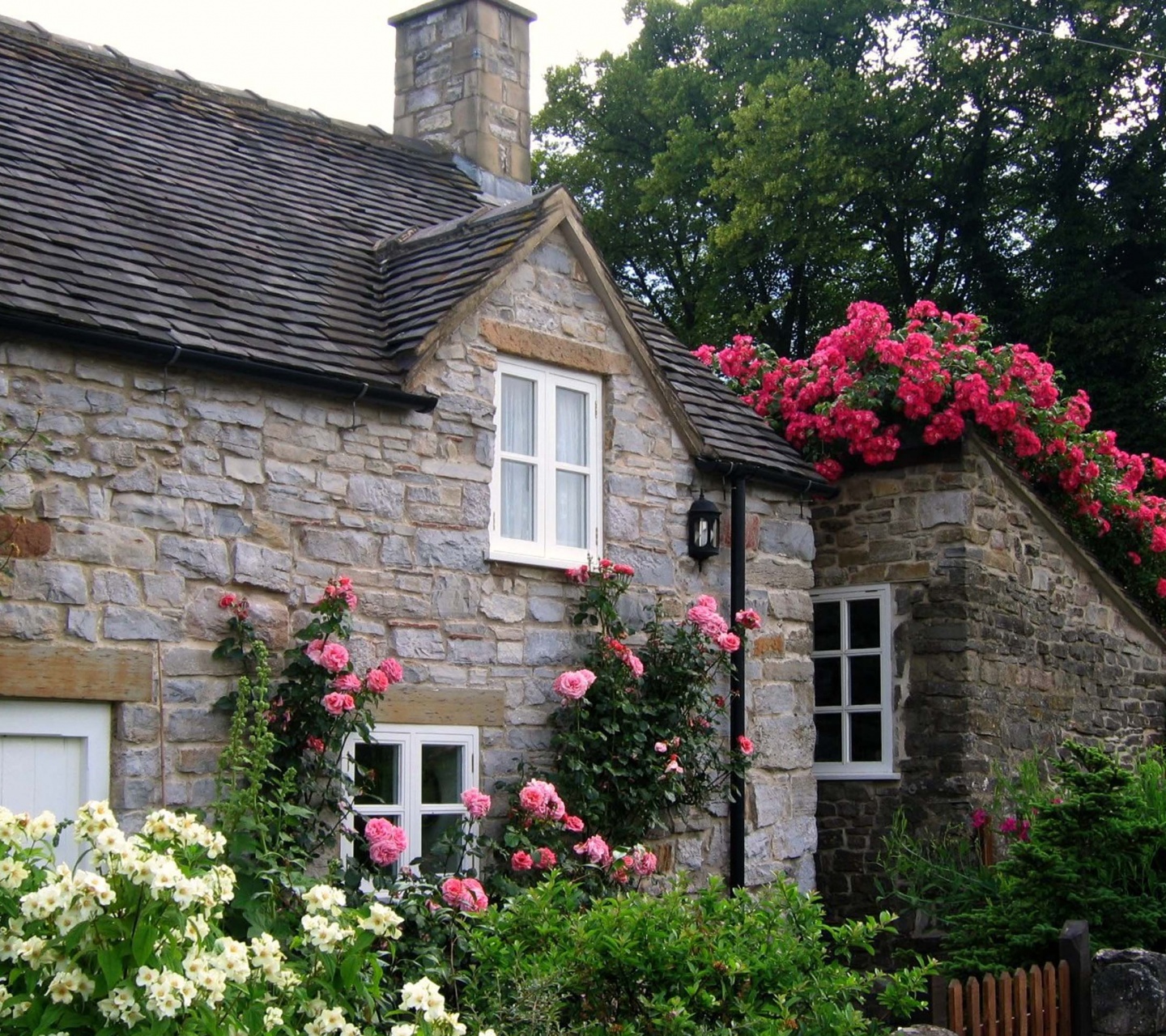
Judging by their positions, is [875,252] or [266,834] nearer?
[266,834]

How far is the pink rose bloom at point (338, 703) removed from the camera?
8656 mm

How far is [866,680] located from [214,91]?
277 inches

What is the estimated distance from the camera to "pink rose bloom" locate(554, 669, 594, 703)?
1003 centimetres

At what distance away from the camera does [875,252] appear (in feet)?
85.0

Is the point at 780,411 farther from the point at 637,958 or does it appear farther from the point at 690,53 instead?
the point at 690,53

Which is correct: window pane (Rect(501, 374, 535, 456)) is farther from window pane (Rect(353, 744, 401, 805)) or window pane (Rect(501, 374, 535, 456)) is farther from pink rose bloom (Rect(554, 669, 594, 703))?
window pane (Rect(353, 744, 401, 805))

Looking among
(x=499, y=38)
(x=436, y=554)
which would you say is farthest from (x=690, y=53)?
(x=436, y=554)

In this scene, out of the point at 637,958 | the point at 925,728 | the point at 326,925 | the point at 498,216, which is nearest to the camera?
the point at 326,925

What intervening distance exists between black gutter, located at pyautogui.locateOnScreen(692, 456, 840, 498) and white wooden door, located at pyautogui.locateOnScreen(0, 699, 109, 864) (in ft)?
15.5

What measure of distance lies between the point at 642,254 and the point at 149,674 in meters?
19.9

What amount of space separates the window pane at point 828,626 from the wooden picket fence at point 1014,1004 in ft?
18.6

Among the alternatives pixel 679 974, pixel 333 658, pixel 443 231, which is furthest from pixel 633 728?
pixel 679 974

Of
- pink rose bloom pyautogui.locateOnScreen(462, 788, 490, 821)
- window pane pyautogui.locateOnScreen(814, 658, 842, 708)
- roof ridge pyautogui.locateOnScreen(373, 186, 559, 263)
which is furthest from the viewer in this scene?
window pane pyautogui.locateOnScreen(814, 658, 842, 708)

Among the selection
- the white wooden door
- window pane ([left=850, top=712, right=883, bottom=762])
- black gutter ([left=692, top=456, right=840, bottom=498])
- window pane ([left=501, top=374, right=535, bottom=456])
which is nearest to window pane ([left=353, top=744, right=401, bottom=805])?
the white wooden door
